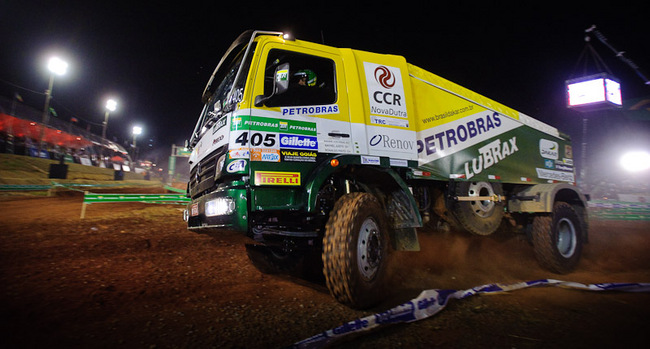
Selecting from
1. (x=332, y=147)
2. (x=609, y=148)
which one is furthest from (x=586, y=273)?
(x=609, y=148)

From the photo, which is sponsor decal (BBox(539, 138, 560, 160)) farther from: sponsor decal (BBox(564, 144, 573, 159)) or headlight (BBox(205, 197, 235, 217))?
headlight (BBox(205, 197, 235, 217))

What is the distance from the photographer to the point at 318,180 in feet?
10.8

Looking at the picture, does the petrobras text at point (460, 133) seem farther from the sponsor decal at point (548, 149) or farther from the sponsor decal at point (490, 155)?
the sponsor decal at point (548, 149)

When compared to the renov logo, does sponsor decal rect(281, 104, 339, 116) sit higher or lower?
higher

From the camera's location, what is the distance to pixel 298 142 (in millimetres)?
3391

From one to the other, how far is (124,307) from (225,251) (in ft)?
8.12

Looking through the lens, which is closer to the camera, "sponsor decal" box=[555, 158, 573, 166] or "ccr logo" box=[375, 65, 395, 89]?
"ccr logo" box=[375, 65, 395, 89]

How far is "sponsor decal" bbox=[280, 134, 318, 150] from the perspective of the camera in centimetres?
332

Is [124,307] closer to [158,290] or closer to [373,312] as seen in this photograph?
[158,290]

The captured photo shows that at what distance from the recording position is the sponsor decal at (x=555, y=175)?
6672mm

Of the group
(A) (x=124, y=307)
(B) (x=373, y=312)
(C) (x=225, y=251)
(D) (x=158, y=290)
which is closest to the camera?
(A) (x=124, y=307)

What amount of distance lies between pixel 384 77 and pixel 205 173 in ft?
8.67

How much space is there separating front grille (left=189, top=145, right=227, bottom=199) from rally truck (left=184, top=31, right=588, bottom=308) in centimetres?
3

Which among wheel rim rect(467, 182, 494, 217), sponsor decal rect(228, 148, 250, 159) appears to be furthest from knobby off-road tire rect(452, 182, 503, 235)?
sponsor decal rect(228, 148, 250, 159)
